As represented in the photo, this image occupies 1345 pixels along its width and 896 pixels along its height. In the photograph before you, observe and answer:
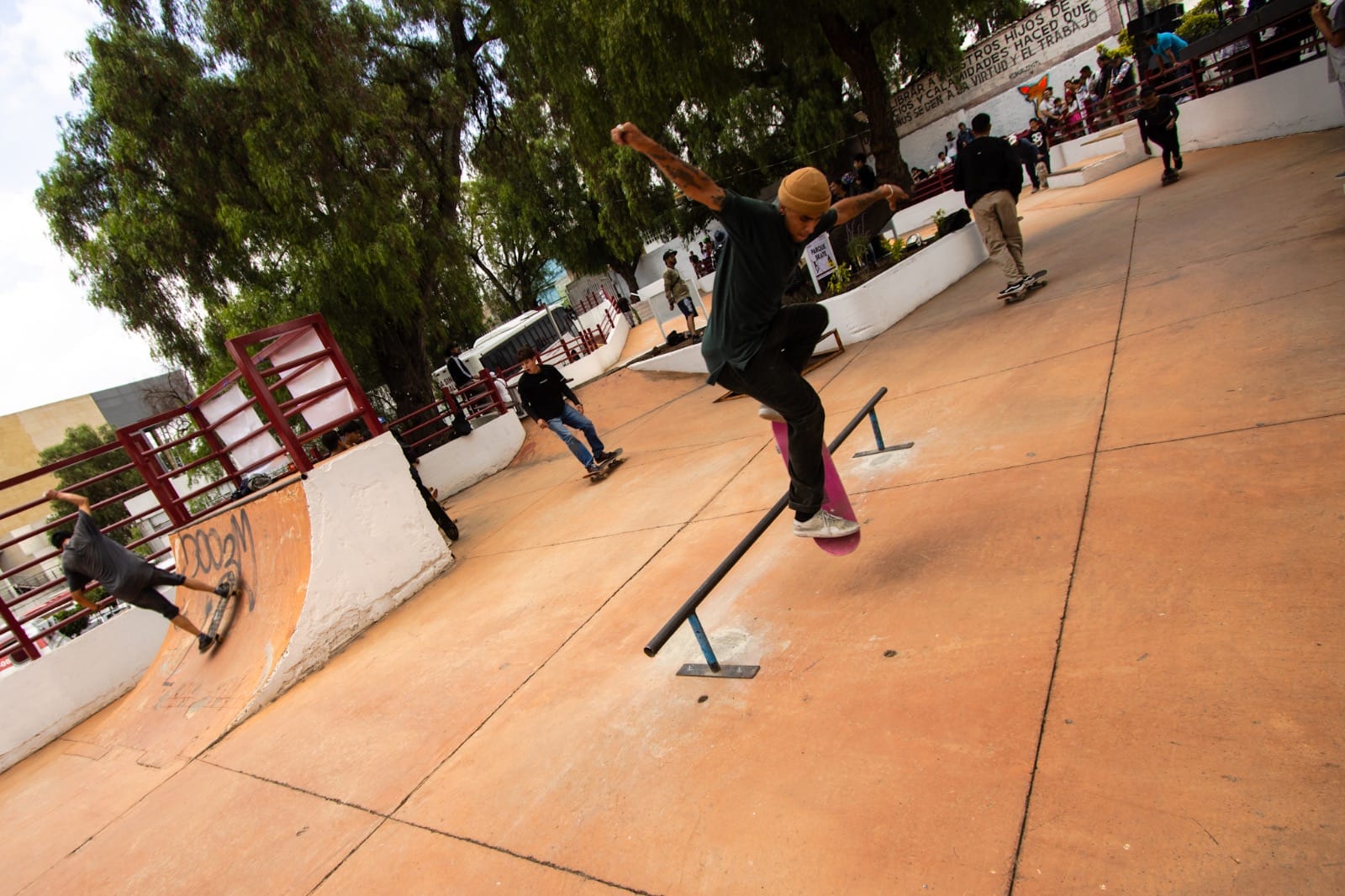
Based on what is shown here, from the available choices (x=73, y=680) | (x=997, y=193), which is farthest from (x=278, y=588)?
(x=997, y=193)

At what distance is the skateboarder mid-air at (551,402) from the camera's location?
24.5ft

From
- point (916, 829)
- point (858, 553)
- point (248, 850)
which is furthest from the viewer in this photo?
point (858, 553)

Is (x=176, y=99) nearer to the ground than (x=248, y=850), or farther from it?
farther from it

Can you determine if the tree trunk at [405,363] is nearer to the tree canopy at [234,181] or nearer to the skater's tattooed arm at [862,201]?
the tree canopy at [234,181]

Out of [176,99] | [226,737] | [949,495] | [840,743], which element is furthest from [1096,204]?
[176,99]

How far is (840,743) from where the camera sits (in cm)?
228

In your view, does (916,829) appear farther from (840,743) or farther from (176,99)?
(176,99)

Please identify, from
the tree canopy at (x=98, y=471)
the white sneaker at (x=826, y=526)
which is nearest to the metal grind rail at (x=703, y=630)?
the white sneaker at (x=826, y=526)

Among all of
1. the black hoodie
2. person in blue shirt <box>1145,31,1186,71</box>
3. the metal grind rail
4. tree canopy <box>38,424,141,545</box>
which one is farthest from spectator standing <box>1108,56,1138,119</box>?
tree canopy <box>38,424,141,545</box>

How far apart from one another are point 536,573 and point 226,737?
223cm

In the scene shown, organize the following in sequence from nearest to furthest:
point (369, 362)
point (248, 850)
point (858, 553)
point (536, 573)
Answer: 1. point (248, 850)
2. point (858, 553)
3. point (536, 573)
4. point (369, 362)

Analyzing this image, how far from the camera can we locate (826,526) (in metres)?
3.23

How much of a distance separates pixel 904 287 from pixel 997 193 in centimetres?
195

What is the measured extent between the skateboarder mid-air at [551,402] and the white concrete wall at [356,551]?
1742 mm
